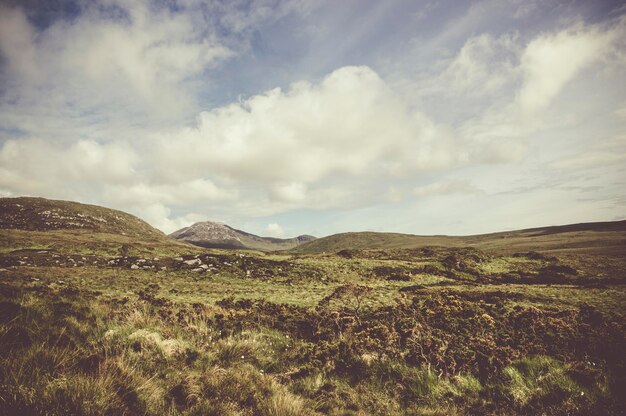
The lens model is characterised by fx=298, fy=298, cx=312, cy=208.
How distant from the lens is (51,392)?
4.21 metres

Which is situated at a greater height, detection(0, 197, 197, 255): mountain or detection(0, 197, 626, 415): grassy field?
detection(0, 197, 197, 255): mountain

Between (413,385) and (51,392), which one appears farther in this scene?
(413,385)

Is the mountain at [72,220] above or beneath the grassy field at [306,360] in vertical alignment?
above

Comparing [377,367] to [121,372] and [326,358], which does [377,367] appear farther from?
[121,372]

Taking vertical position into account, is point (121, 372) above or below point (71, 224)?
below

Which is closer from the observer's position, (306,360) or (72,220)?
(306,360)

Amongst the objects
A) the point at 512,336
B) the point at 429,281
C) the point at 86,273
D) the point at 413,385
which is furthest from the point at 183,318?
the point at 429,281

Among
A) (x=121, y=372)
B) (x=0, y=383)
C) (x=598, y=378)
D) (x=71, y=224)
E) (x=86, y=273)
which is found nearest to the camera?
(x=0, y=383)

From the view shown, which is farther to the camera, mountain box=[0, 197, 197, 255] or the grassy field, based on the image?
mountain box=[0, 197, 197, 255]

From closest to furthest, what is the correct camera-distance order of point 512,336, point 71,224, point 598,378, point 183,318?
point 598,378, point 512,336, point 183,318, point 71,224

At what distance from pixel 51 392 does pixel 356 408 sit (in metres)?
5.36

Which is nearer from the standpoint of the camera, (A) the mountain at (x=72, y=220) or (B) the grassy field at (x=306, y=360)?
(B) the grassy field at (x=306, y=360)

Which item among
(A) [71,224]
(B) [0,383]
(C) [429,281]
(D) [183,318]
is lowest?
(C) [429,281]

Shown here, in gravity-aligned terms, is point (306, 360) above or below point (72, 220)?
below
